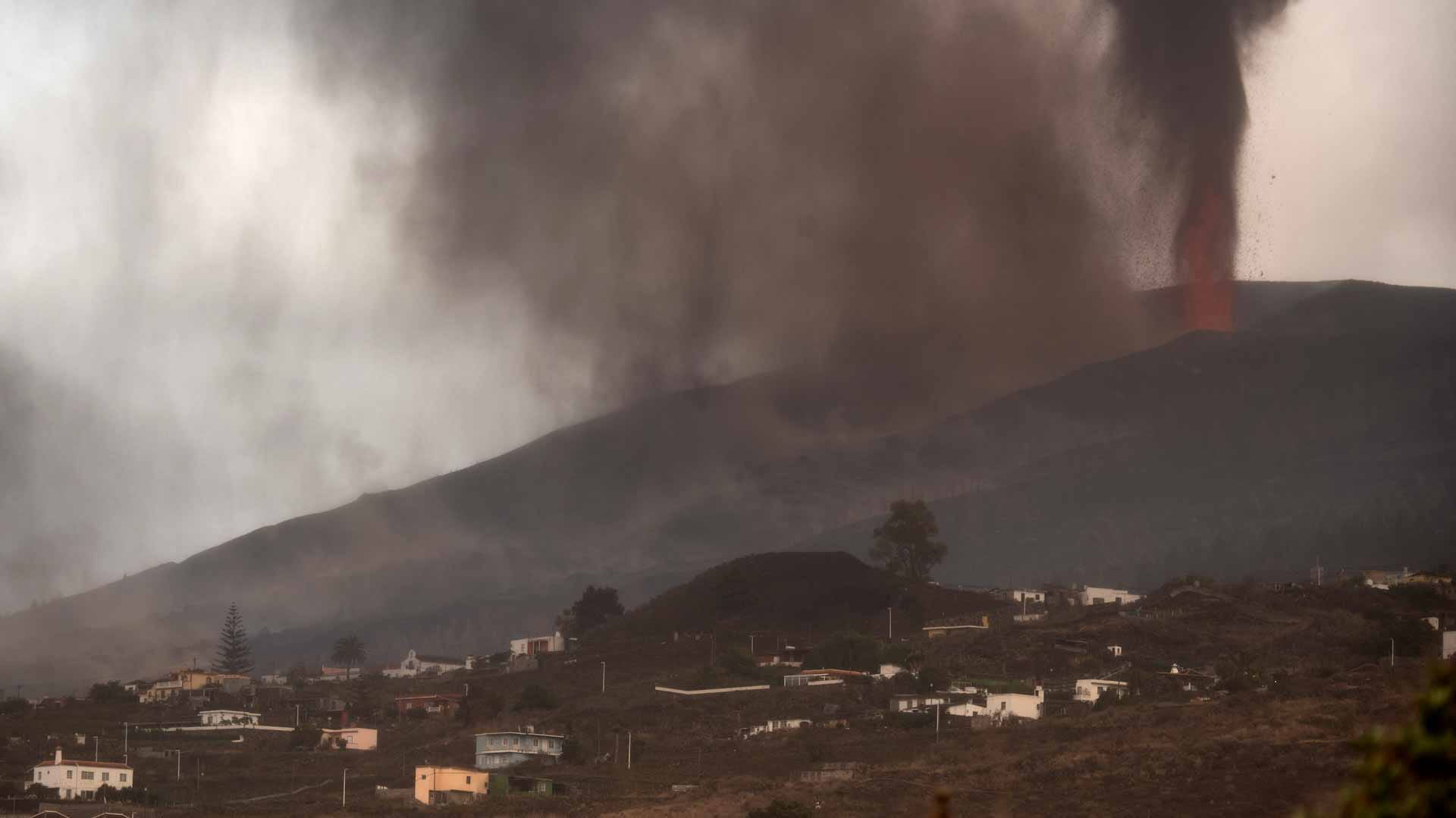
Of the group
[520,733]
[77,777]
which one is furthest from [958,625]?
[77,777]

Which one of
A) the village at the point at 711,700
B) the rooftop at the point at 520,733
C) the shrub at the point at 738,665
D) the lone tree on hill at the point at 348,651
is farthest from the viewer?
the lone tree on hill at the point at 348,651

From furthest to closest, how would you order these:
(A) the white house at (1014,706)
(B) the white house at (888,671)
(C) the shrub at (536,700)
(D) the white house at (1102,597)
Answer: (D) the white house at (1102,597), (B) the white house at (888,671), (C) the shrub at (536,700), (A) the white house at (1014,706)

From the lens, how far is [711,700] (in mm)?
96562

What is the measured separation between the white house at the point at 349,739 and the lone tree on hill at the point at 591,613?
1923 inches

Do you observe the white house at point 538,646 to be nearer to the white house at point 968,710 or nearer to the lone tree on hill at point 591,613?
the lone tree on hill at point 591,613

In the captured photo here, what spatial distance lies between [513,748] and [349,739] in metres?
13.1

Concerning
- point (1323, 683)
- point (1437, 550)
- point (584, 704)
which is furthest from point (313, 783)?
point (1437, 550)

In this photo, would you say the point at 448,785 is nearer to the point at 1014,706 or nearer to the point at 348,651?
the point at 1014,706

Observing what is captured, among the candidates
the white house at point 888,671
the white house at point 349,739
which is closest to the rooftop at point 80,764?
the white house at point 349,739

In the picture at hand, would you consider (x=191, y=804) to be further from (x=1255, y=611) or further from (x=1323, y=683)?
(x=1255, y=611)

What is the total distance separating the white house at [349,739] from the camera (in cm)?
9238

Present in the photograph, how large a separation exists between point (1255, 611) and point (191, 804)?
65.0 meters

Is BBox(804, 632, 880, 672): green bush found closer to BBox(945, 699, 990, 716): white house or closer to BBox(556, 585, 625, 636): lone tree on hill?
BBox(945, 699, 990, 716): white house

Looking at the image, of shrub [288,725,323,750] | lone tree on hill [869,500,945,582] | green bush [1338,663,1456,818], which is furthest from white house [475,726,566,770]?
green bush [1338,663,1456,818]
